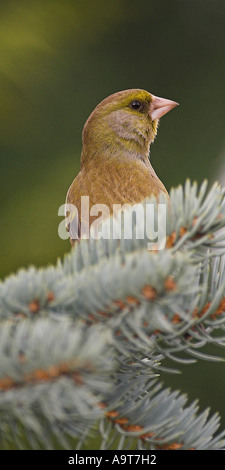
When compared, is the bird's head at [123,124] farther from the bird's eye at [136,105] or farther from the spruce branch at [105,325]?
the spruce branch at [105,325]

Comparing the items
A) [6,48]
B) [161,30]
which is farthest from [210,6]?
[6,48]

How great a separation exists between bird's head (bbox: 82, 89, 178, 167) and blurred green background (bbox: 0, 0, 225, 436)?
4.7 inches

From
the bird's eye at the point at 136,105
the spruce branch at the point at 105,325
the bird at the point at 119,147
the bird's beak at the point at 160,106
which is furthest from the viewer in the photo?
the bird's eye at the point at 136,105

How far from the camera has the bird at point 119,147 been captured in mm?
3080

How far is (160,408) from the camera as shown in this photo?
54.4 inches

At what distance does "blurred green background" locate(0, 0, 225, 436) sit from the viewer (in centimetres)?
313

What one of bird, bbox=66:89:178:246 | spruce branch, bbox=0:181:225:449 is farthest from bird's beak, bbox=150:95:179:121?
spruce branch, bbox=0:181:225:449

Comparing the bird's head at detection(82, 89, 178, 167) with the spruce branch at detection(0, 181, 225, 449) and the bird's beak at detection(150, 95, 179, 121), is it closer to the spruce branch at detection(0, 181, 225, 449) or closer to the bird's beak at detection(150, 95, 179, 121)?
the bird's beak at detection(150, 95, 179, 121)

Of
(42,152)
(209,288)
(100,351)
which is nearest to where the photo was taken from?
(100,351)

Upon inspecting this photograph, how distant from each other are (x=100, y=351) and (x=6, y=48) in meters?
2.50

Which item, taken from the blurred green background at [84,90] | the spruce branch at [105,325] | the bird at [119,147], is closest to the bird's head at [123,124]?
the bird at [119,147]

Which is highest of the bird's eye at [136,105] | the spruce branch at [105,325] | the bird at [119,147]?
the bird's eye at [136,105]

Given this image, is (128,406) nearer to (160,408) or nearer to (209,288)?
(160,408)
